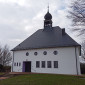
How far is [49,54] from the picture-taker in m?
21.0

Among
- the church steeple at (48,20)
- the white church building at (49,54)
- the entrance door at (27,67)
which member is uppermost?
the church steeple at (48,20)

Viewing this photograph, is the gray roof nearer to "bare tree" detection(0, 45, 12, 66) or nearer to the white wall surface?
the white wall surface

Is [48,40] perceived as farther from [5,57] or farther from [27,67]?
[5,57]

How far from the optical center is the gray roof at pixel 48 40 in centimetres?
2071

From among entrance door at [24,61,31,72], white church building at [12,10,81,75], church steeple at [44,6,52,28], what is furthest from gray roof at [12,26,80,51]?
entrance door at [24,61,31,72]

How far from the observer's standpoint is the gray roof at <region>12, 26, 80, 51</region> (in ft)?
67.9

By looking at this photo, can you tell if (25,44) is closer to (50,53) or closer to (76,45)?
(50,53)

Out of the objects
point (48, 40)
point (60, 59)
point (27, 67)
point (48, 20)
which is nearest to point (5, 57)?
point (27, 67)

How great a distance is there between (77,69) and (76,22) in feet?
30.1

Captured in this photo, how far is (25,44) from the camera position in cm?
2439

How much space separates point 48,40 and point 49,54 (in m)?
2.83

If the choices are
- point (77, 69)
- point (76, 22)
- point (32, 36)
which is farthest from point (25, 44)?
point (76, 22)

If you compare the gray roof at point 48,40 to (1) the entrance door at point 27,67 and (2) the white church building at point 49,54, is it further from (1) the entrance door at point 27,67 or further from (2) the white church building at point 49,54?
(1) the entrance door at point 27,67

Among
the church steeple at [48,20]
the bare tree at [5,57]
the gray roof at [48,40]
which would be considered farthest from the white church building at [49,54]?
the bare tree at [5,57]
